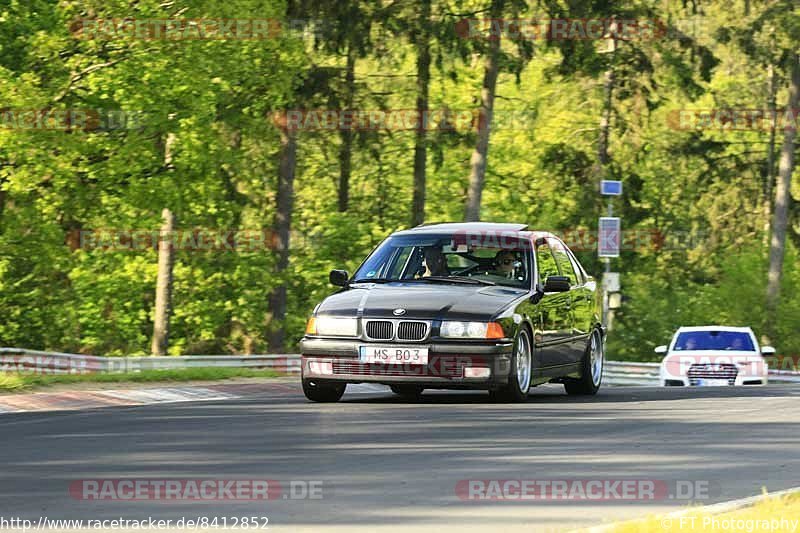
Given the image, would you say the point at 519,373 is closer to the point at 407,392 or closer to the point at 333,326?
the point at 333,326

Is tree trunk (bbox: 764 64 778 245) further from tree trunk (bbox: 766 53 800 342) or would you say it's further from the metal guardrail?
the metal guardrail

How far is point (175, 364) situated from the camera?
33.9 m

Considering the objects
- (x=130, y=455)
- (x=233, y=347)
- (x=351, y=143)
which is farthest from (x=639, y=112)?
(x=130, y=455)

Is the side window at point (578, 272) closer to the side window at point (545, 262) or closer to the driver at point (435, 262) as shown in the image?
the side window at point (545, 262)

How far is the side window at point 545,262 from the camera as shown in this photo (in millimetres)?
17180

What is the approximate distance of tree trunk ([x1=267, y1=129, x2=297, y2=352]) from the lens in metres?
43.6

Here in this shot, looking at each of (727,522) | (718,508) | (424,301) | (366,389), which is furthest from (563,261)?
(727,522)

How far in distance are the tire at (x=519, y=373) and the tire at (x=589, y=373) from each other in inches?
87.7

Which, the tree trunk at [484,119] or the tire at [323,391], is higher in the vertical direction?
the tree trunk at [484,119]

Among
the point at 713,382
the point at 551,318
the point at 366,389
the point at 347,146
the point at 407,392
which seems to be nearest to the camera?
the point at 551,318

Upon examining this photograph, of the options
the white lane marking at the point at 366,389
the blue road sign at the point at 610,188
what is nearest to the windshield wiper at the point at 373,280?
the white lane marking at the point at 366,389

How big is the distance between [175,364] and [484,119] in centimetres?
1233

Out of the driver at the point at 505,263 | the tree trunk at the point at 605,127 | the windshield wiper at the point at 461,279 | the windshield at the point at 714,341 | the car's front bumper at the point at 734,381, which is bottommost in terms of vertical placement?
the car's front bumper at the point at 734,381

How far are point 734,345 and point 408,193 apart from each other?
2699cm
